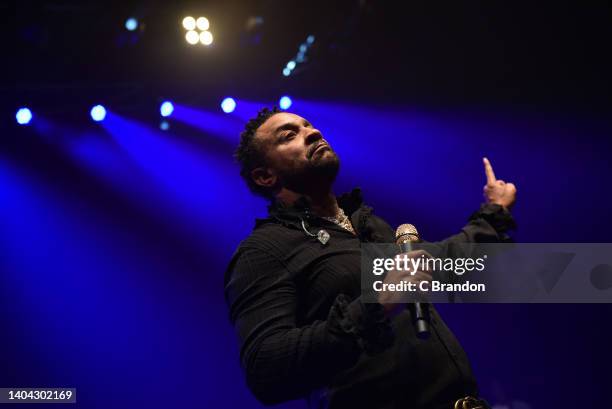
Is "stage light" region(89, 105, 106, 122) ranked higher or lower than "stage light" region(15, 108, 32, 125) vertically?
higher

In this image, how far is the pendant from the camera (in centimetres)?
170

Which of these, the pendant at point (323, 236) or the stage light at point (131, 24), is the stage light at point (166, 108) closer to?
the stage light at point (131, 24)

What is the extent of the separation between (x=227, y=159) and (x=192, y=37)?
109 centimetres

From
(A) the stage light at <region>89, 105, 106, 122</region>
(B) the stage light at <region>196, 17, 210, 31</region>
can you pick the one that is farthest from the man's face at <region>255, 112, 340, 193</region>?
(A) the stage light at <region>89, 105, 106, 122</region>

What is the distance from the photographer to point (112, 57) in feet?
13.8

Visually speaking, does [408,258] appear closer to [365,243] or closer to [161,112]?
[365,243]

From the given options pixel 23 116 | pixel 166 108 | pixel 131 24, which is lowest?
pixel 23 116

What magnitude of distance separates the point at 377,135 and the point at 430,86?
0.69 meters

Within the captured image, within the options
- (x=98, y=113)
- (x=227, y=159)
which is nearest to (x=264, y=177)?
(x=227, y=159)

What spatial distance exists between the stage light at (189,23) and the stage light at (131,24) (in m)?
0.37

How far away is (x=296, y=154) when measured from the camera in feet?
6.72

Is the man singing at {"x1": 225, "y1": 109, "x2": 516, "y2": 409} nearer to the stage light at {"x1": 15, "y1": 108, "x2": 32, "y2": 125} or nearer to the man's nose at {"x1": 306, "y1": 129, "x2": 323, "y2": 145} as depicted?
the man's nose at {"x1": 306, "y1": 129, "x2": 323, "y2": 145}

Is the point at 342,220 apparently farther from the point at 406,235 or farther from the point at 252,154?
the point at 252,154

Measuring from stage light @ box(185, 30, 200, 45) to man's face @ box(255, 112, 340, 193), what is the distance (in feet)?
7.44
